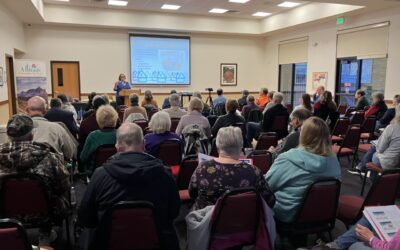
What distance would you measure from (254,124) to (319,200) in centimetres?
451

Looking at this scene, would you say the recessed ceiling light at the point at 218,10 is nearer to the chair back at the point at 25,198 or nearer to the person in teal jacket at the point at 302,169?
the person in teal jacket at the point at 302,169

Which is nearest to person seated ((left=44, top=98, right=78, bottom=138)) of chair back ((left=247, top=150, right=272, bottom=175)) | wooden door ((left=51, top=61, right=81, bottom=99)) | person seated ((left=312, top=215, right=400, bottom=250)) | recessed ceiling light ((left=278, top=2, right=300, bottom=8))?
chair back ((left=247, top=150, right=272, bottom=175))

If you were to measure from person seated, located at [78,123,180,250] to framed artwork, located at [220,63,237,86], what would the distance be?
11744 mm

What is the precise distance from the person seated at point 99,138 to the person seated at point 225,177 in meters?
1.56

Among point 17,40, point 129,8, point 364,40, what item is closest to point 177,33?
point 129,8

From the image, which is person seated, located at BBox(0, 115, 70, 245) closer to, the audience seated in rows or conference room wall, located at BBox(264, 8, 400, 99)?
the audience seated in rows

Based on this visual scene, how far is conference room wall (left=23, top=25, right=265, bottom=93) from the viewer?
10969 millimetres

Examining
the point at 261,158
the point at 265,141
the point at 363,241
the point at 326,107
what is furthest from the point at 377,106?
the point at 363,241

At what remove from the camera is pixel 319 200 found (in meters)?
2.33

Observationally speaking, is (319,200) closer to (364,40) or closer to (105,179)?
(105,179)

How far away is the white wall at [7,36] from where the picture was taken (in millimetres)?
7576

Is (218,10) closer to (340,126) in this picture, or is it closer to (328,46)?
(328,46)

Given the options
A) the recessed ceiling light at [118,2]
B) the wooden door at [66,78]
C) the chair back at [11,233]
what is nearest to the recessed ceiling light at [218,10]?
the recessed ceiling light at [118,2]

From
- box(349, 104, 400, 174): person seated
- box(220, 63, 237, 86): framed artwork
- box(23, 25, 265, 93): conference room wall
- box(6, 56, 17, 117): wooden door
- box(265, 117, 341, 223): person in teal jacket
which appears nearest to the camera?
box(265, 117, 341, 223): person in teal jacket
